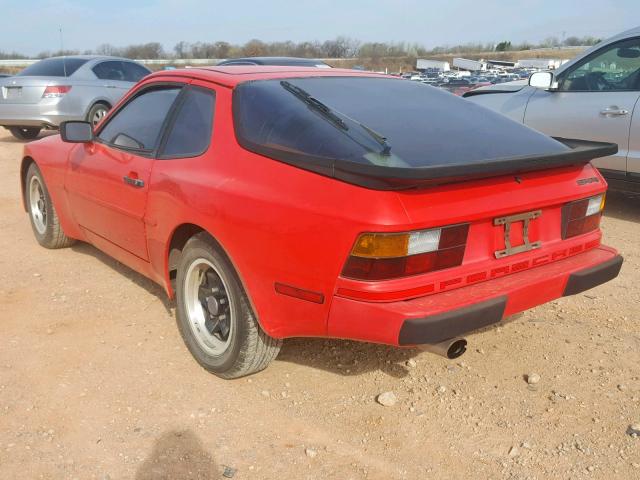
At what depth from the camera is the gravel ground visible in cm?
251

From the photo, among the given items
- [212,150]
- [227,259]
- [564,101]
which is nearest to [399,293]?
[227,259]

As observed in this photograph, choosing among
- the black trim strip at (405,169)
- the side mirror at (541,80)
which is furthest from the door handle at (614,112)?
the black trim strip at (405,169)

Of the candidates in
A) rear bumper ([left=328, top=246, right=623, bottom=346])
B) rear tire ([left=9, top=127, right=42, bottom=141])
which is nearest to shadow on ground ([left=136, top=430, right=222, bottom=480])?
rear bumper ([left=328, top=246, right=623, bottom=346])

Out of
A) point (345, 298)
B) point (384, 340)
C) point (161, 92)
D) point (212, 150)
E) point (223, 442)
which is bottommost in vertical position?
point (223, 442)

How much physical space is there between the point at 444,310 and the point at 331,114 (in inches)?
40.9

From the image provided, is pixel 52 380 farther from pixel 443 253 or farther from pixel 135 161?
pixel 443 253

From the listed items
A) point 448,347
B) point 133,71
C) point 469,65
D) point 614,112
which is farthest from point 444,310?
point 469,65

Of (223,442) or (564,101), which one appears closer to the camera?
(223,442)

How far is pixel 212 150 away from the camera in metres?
2.97

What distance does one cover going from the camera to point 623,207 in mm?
6539

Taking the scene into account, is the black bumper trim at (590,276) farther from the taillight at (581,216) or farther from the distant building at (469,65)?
the distant building at (469,65)

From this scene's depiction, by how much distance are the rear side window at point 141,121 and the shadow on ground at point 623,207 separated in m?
4.58

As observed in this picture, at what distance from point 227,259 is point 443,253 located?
1.00 meters

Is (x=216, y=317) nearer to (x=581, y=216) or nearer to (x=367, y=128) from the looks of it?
(x=367, y=128)
